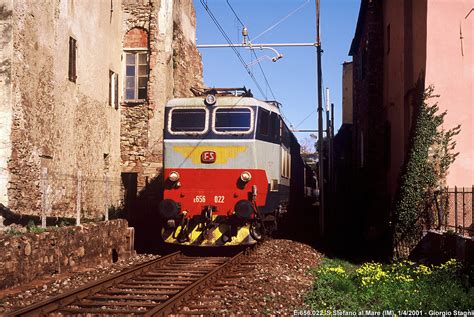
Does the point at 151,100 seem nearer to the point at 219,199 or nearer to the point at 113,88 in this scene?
the point at 113,88

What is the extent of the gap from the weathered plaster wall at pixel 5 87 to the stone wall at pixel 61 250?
2.75 meters

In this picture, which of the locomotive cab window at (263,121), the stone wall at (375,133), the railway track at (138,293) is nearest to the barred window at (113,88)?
the locomotive cab window at (263,121)

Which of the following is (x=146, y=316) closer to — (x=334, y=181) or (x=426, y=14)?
(x=426, y=14)

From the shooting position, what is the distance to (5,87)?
1391 centimetres

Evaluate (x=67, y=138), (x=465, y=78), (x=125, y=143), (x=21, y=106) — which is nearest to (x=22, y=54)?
(x=21, y=106)

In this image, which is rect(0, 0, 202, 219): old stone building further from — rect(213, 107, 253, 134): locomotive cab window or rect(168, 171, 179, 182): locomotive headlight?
rect(213, 107, 253, 134): locomotive cab window

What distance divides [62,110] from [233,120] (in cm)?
564

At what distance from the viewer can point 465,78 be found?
41.7ft

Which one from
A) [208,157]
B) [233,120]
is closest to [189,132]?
[208,157]

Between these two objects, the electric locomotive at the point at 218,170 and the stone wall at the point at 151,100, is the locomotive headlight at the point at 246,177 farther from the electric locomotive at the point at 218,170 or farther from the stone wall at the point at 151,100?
the stone wall at the point at 151,100

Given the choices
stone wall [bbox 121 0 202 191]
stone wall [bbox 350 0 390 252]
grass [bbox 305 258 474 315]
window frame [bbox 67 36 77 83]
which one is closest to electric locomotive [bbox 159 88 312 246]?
grass [bbox 305 258 474 315]

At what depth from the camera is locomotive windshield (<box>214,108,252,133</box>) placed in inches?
549

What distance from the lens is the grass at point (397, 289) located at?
778 centimetres

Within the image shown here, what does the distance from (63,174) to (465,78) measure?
10975 millimetres
